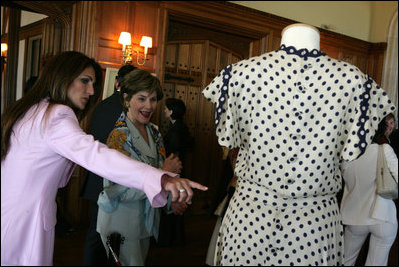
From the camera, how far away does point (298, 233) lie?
1059 millimetres

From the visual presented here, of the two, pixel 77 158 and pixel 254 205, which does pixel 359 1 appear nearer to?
pixel 254 205

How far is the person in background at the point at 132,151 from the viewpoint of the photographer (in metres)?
1.09

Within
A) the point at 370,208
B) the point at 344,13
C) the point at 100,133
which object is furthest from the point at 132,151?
the point at 344,13

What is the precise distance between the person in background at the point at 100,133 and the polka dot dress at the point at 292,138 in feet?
0.90

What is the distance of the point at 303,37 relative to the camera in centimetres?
105

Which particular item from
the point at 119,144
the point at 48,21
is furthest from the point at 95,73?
the point at 48,21

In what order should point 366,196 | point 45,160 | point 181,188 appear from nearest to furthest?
point 181,188
point 45,160
point 366,196

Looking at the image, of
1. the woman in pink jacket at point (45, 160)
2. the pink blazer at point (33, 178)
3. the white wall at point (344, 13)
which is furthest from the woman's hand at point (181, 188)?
the white wall at point (344, 13)

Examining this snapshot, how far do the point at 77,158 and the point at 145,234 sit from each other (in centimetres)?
51

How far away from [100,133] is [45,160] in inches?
14.5

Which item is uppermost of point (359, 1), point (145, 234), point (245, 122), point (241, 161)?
point (359, 1)

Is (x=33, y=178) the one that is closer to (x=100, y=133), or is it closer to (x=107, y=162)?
(x=107, y=162)

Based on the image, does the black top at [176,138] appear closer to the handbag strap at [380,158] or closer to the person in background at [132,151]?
the person in background at [132,151]

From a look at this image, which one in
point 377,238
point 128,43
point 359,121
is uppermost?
point 128,43
